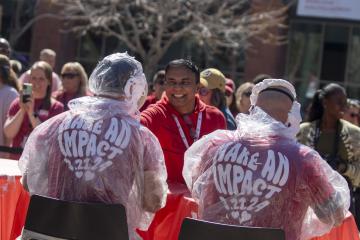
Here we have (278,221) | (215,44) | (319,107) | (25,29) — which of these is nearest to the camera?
(278,221)

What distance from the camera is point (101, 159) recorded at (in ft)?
13.9

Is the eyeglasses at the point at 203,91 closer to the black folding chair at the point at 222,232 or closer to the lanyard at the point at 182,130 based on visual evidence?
the lanyard at the point at 182,130

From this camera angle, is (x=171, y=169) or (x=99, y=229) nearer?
(x=99, y=229)

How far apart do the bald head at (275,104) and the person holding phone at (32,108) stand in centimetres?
371

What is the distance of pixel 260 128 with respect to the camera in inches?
166

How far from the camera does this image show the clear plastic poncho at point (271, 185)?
408 cm

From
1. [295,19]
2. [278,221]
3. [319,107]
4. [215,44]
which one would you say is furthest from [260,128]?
[295,19]

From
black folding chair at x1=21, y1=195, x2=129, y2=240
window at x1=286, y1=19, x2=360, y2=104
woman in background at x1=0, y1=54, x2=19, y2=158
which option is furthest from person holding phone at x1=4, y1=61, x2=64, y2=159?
window at x1=286, y1=19, x2=360, y2=104

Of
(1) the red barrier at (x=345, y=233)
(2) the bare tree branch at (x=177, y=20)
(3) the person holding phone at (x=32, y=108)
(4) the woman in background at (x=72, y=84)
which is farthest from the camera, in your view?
(2) the bare tree branch at (x=177, y=20)

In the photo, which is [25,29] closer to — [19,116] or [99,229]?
[19,116]

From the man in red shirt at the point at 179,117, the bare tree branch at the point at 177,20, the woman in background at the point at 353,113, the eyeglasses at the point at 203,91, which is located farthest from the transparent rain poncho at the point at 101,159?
the bare tree branch at the point at 177,20

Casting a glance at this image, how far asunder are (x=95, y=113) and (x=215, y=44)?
21009 millimetres

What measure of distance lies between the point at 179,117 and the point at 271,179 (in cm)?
178

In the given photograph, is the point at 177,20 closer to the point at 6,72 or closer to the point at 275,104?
the point at 6,72
